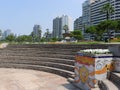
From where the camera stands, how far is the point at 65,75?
14672 millimetres

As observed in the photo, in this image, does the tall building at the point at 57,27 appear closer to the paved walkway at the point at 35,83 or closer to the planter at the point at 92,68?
the paved walkway at the point at 35,83

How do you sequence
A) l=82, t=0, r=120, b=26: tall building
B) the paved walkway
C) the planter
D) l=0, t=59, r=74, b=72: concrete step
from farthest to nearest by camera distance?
l=82, t=0, r=120, b=26: tall building → l=0, t=59, r=74, b=72: concrete step → the paved walkway → the planter

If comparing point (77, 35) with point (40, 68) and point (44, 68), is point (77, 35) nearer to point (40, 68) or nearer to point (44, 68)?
point (40, 68)

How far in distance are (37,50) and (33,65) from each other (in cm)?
256

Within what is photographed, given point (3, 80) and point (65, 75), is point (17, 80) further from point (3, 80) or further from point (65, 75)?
point (65, 75)

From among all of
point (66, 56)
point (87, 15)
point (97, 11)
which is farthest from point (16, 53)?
point (87, 15)

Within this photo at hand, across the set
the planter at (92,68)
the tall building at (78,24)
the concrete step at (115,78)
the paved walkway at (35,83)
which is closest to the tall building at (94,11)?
the tall building at (78,24)

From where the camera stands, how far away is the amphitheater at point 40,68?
12.1 metres

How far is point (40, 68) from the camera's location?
17.9 meters

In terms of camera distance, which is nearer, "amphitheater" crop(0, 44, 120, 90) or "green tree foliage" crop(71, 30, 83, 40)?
"amphitheater" crop(0, 44, 120, 90)

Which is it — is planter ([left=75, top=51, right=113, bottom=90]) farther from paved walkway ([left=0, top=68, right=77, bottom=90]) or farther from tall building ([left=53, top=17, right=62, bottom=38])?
tall building ([left=53, top=17, right=62, bottom=38])

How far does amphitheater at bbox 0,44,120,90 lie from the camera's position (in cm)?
1206

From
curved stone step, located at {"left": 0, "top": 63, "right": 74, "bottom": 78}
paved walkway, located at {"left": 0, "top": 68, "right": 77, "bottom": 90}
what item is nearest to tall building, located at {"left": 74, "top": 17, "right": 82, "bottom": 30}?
curved stone step, located at {"left": 0, "top": 63, "right": 74, "bottom": 78}

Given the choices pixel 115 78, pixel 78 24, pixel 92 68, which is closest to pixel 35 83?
pixel 92 68
